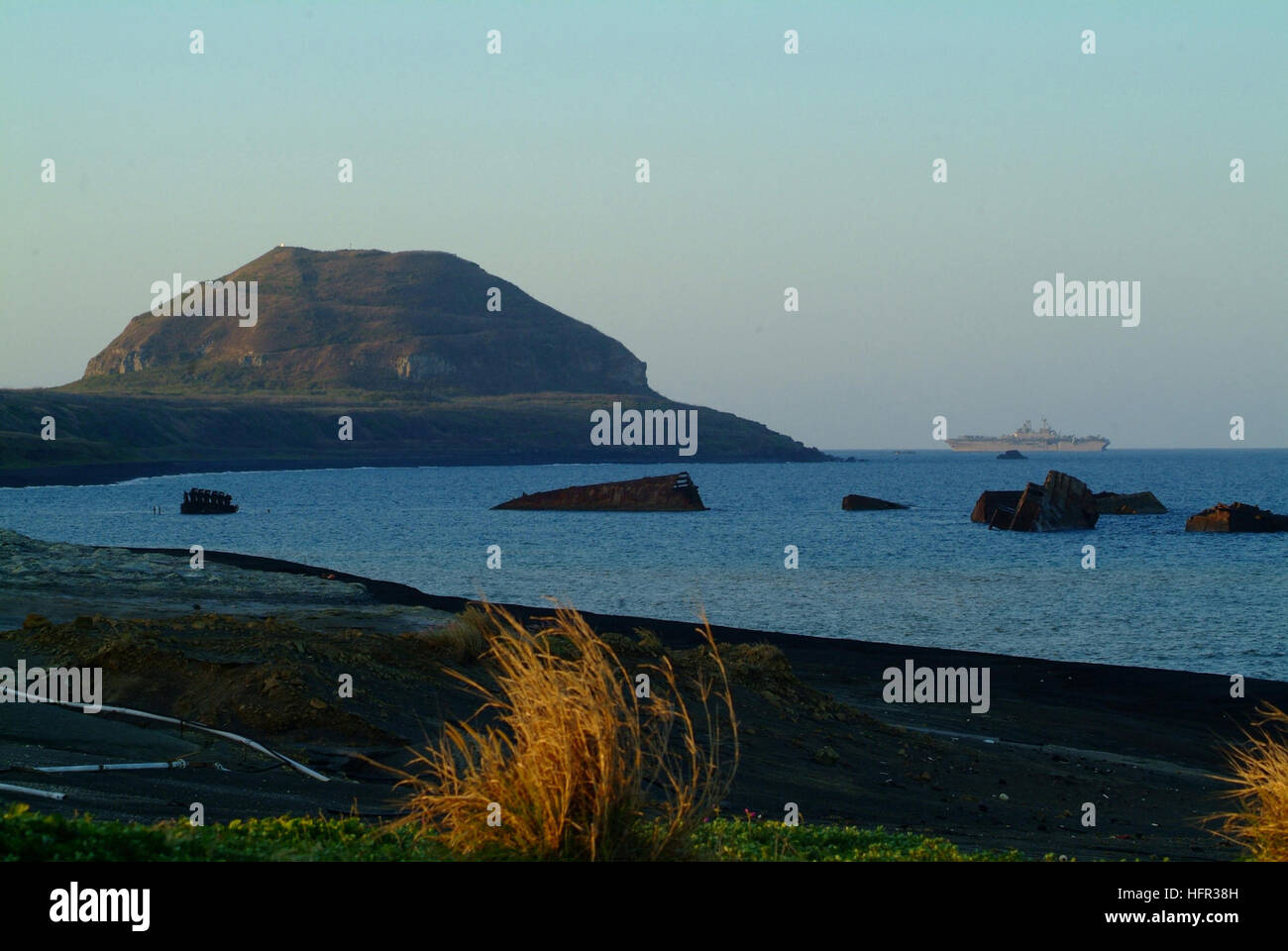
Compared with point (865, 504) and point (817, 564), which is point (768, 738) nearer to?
point (817, 564)

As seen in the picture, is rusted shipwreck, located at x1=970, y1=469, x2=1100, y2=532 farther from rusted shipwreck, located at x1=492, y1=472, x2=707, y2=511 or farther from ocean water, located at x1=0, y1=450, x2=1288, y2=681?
rusted shipwreck, located at x1=492, y1=472, x2=707, y2=511

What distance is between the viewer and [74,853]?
21.4ft

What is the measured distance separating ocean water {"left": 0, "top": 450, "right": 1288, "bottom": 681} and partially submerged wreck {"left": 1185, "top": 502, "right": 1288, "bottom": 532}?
4.60 ft

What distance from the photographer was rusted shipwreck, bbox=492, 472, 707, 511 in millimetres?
95562

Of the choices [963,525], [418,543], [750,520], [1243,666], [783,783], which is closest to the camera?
[783,783]

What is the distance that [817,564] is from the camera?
50.7 meters

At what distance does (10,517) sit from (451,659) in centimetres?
6101

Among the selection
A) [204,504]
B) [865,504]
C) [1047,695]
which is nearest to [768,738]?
[1047,695]

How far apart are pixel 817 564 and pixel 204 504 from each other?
4274 centimetres

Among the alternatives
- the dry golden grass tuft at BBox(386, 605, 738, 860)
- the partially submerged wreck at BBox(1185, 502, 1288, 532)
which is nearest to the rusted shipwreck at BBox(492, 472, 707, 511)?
the partially submerged wreck at BBox(1185, 502, 1288, 532)

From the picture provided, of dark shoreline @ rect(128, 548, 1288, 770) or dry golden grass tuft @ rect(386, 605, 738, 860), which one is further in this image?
dark shoreline @ rect(128, 548, 1288, 770)

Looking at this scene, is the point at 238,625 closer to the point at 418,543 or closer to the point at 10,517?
the point at 418,543
